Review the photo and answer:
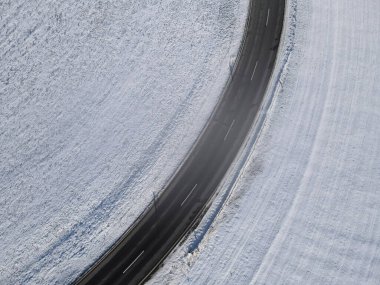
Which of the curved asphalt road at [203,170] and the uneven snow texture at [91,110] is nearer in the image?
the curved asphalt road at [203,170]

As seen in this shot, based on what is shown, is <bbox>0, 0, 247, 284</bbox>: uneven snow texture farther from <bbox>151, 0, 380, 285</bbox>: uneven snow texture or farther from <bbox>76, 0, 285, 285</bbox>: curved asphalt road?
<bbox>151, 0, 380, 285</bbox>: uneven snow texture

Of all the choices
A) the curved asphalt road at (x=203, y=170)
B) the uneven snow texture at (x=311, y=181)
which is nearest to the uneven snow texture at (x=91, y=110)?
the curved asphalt road at (x=203, y=170)

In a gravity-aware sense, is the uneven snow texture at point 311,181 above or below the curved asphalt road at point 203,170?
below

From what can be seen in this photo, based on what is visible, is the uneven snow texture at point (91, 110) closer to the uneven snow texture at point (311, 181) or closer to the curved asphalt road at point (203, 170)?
the curved asphalt road at point (203, 170)

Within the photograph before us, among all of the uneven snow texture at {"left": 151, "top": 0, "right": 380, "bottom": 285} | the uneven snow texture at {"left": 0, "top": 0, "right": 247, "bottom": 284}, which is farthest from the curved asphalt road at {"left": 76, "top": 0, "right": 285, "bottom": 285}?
the uneven snow texture at {"left": 151, "top": 0, "right": 380, "bottom": 285}

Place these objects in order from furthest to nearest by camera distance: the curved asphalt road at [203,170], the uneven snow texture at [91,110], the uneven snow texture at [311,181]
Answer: the uneven snow texture at [91,110] → the curved asphalt road at [203,170] → the uneven snow texture at [311,181]

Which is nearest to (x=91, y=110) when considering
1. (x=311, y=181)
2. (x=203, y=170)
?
(x=203, y=170)

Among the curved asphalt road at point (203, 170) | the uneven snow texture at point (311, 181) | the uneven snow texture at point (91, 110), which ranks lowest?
the uneven snow texture at point (311, 181)

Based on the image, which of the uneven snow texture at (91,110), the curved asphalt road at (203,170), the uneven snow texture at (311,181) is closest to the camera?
the uneven snow texture at (311,181)
